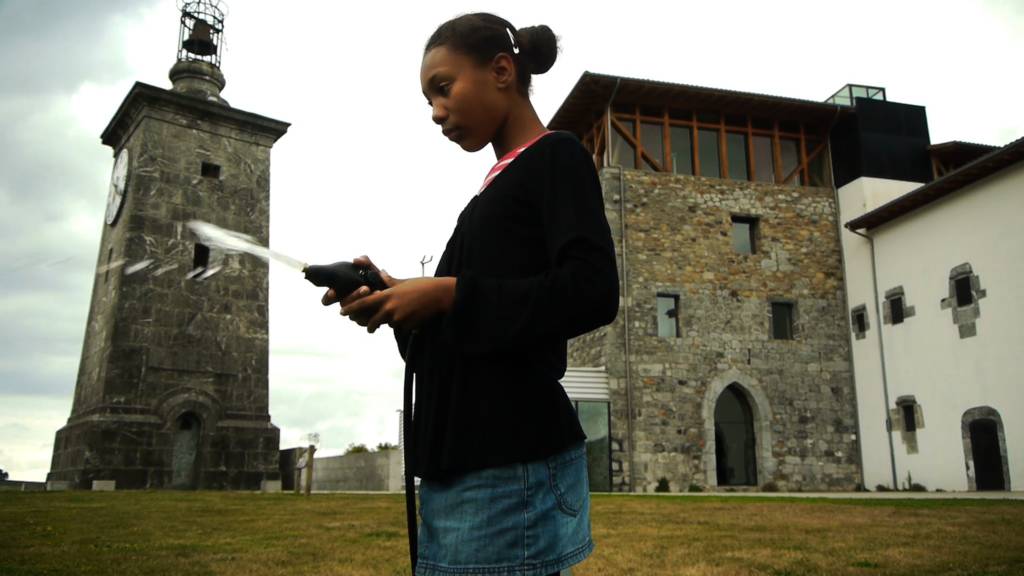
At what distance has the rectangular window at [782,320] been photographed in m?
20.4

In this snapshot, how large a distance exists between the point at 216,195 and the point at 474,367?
1974 cm

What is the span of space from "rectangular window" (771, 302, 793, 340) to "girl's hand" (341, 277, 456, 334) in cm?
2019

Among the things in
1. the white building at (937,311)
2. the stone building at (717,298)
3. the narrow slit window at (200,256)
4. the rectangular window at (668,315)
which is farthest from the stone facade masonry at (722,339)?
the narrow slit window at (200,256)

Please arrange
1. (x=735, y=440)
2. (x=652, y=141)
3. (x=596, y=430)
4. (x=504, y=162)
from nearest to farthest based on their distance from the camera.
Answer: (x=504, y=162), (x=596, y=430), (x=735, y=440), (x=652, y=141)

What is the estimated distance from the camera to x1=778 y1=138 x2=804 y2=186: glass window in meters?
21.5

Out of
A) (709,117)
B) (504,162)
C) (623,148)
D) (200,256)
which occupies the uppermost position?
(709,117)

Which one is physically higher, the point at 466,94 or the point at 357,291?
the point at 466,94

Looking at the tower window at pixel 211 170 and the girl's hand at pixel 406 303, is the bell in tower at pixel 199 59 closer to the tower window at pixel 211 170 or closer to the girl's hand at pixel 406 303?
the tower window at pixel 211 170

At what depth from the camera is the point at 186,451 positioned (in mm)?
18109

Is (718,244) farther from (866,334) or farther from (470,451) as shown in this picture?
(470,451)

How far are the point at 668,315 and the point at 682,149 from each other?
466 centimetres

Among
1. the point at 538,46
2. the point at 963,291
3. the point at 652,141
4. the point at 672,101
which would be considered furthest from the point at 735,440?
the point at 538,46

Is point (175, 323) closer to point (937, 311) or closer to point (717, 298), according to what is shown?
point (717, 298)

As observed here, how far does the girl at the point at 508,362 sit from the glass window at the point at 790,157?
21.5 m
